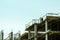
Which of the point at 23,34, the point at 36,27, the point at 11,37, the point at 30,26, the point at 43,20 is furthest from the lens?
the point at 11,37

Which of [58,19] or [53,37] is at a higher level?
[58,19]

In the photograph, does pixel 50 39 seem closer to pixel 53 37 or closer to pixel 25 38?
pixel 53 37

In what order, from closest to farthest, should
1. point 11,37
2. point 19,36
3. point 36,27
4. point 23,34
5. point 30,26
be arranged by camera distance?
1. point 36,27
2. point 30,26
3. point 23,34
4. point 19,36
5. point 11,37

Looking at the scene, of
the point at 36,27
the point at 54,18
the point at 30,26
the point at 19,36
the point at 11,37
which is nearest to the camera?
A: the point at 54,18

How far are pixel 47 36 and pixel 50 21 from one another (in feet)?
10.1

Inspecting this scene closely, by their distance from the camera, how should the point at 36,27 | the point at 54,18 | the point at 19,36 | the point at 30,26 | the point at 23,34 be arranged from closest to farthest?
the point at 54,18, the point at 36,27, the point at 30,26, the point at 23,34, the point at 19,36

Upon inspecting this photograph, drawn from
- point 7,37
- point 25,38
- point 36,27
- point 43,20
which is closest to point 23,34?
point 25,38

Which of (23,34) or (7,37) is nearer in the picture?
(23,34)

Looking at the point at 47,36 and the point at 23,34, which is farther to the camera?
the point at 23,34

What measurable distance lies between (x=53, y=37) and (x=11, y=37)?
957 inches

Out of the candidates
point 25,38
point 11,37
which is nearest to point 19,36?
point 25,38

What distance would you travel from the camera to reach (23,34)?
54.4 metres

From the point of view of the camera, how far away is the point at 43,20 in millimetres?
42406

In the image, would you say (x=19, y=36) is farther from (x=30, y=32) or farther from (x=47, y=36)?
(x=47, y=36)
